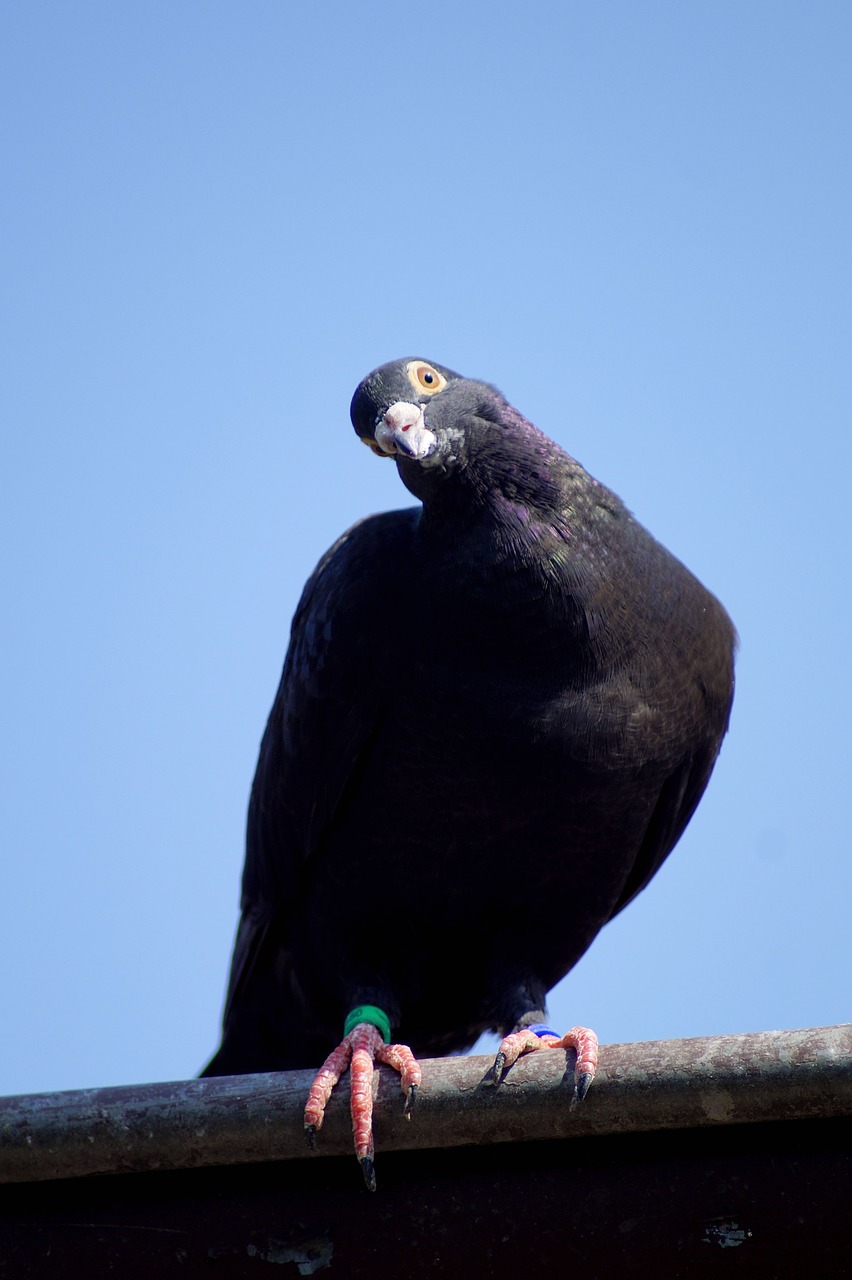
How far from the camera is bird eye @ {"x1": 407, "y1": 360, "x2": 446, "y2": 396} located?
519 cm

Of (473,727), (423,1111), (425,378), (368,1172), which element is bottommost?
(368,1172)

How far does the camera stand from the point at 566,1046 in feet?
12.2

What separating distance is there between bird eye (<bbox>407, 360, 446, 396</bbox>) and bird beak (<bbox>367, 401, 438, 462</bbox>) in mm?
171

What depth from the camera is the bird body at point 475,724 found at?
483 cm

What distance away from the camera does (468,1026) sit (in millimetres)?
5625

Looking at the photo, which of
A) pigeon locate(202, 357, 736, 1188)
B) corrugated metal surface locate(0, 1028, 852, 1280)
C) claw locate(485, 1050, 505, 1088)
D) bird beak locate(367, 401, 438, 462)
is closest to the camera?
corrugated metal surface locate(0, 1028, 852, 1280)

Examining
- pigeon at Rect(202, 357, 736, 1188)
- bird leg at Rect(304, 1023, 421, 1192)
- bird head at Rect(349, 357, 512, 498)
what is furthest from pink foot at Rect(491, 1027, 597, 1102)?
bird head at Rect(349, 357, 512, 498)

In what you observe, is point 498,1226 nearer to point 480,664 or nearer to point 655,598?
point 480,664

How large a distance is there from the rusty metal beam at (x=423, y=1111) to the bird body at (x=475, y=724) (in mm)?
1519

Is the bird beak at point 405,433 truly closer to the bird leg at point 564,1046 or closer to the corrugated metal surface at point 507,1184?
the bird leg at point 564,1046

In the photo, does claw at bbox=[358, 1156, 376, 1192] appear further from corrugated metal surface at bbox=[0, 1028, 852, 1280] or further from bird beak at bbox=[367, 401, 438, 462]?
bird beak at bbox=[367, 401, 438, 462]

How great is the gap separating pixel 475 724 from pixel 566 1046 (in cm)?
137

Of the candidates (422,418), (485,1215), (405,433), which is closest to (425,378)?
(422,418)

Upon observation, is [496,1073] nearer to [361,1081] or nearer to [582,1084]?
[582,1084]
